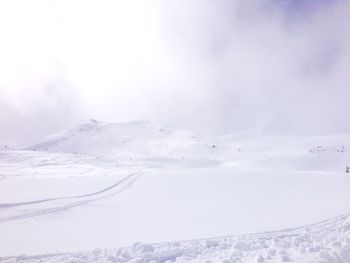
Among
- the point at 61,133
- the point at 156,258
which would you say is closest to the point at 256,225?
the point at 156,258

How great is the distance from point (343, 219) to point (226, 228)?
4.35 meters

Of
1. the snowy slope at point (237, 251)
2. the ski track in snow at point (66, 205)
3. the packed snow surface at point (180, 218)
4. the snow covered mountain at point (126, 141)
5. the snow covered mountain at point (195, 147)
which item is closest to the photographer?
the snowy slope at point (237, 251)

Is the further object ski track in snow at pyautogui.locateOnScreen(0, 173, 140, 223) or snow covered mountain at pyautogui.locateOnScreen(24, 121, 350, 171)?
snow covered mountain at pyautogui.locateOnScreen(24, 121, 350, 171)

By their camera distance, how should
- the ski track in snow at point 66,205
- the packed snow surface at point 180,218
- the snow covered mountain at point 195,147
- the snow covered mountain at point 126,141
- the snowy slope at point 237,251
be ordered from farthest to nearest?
the snow covered mountain at point 126,141 → the snow covered mountain at point 195,147 → the ski track in snow at point 66,205 → the packed snow surface at point 180,218 → the snowy slope at point 237,251

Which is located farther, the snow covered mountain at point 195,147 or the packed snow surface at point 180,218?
the snow covered mountain at point 195,147

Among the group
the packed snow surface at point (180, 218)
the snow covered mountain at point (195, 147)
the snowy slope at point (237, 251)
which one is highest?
the snow covered mountain at point (195, 147)

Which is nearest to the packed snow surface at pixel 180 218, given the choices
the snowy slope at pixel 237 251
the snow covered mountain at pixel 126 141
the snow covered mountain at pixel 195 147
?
the snowy slope at pixel 237 251

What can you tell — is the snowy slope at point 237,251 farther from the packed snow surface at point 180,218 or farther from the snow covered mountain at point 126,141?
the snow covered mountain at point 126,141

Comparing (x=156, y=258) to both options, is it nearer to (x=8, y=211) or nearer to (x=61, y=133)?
(x=8, y=211)

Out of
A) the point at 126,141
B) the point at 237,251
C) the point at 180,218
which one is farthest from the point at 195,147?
the point at 237,251

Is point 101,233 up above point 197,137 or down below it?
below

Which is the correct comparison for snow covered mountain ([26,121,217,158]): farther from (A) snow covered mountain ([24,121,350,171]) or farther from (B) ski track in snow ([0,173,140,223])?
(B) ski track in snow ([0,173,140,223])

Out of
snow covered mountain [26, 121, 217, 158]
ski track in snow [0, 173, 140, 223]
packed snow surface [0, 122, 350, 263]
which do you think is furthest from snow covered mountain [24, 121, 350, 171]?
ski track in snow [0, 173, 140, 223]

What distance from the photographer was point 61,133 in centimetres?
8438
